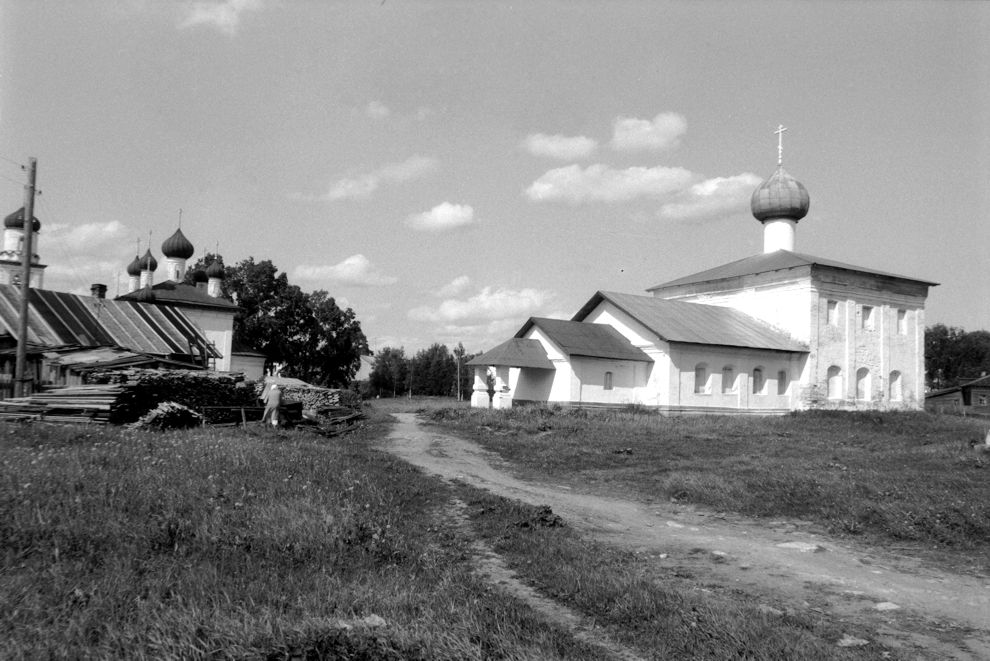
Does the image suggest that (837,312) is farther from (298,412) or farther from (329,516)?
(329,516)

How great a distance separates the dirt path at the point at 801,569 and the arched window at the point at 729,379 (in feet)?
76.0

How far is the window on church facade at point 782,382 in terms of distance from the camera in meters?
35.1

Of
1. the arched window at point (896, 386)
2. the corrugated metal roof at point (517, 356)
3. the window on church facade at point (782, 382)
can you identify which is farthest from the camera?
the arched window at point (896, 386)

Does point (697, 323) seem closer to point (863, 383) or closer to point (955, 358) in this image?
point (863, 383)

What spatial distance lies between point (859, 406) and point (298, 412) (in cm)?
2848

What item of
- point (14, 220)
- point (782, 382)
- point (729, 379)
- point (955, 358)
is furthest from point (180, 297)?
point (955, 358)

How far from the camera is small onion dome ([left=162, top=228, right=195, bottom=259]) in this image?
4581 centimetres

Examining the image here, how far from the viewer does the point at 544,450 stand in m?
16.8

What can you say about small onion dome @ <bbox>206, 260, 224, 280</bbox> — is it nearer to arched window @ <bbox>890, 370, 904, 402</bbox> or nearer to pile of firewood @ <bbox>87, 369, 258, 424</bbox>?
pile of firewood @ <bbox>87, 369, 258, 424</bbox>

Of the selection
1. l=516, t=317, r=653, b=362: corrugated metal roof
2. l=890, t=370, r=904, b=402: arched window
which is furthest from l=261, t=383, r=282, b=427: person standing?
l=890, t=370, r=904, b=402: arched window

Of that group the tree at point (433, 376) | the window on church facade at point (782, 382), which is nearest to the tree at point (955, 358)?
the tree at point (433, 376)

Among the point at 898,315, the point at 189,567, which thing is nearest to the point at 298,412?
the point at 189,567

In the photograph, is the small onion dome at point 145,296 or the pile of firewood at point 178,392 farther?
the small onion dome at point 145,296

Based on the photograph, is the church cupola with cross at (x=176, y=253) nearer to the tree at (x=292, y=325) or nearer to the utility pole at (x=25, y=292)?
the tree at (x=292, y=325)
